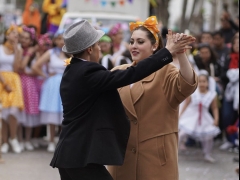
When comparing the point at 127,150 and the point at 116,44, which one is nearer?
the point at 127,150

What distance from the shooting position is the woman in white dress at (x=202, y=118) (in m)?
9.86

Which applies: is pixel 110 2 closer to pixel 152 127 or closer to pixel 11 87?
pixel 11 87

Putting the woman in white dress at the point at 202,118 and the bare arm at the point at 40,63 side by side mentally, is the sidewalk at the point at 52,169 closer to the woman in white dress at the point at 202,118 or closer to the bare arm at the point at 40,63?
the woman in white dress at the point at 202,118

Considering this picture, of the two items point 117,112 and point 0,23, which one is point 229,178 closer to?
point 117,112

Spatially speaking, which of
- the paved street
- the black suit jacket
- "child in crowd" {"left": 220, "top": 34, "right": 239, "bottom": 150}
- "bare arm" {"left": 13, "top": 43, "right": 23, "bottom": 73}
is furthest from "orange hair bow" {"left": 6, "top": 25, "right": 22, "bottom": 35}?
the black suit jacket

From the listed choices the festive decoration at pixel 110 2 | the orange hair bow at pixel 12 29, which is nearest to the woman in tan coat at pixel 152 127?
the orange hair bow at pixel 12 29

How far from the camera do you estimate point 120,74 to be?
4.12 meters

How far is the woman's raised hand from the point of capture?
4157mm

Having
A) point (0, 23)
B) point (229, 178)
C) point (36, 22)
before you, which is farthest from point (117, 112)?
point (0, 23)

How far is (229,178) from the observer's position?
8.54 meters

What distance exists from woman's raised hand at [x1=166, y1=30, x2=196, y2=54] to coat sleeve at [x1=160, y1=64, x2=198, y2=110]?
27cm

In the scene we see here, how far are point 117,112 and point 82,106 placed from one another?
0.76 ft

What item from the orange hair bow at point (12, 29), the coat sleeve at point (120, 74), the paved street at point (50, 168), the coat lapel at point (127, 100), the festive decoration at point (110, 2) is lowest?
the paved street at point (50, 168)

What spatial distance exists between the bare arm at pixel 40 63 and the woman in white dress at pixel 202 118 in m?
2.34
